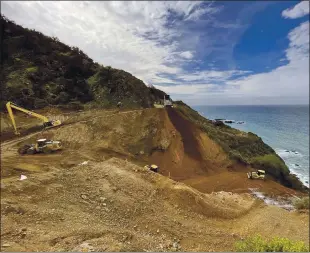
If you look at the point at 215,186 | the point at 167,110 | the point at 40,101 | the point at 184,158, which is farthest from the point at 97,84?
the point at 215,186

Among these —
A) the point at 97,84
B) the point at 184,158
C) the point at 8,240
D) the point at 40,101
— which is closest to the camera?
the point at 8,240

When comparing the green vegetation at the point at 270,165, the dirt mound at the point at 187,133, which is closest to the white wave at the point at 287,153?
the green vegetation at the point at 270,165

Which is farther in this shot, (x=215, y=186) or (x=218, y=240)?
(x=215, y=186)

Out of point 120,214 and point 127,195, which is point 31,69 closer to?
point 127,195

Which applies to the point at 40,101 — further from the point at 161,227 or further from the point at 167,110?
the point at 161,227

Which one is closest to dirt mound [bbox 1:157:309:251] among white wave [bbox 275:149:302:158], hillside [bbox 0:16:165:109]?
hillside [bbox 0:16:165:109]

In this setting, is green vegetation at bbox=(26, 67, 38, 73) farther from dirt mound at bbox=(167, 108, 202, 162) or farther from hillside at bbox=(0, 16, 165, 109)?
dirt mound at bbox=(167, 108, 202, 162)
